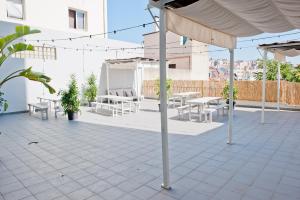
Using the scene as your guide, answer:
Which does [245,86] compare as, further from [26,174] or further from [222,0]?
[26,174]

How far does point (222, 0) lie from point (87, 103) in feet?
41.0

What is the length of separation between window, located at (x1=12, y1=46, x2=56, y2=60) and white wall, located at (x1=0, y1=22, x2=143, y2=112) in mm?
208

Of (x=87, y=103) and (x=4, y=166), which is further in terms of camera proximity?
(x=87, y=103)

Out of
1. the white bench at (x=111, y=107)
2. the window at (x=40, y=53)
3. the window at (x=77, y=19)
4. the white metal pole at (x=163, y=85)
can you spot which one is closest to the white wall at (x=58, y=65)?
the window at (x=40, y=53)

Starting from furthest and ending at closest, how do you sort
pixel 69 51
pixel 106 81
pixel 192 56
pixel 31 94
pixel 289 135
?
pixel 192 56, pixel 106 81, pixel 69 51, pixel 31 94, pixel 289 135

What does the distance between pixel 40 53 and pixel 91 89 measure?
342cm

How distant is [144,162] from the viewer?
15.5 ft

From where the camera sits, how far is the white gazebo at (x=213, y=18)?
310 cm

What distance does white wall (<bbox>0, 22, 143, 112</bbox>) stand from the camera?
10.9 meters

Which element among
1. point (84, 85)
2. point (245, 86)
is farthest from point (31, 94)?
point (245, 86)

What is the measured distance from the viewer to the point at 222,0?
9.85ft

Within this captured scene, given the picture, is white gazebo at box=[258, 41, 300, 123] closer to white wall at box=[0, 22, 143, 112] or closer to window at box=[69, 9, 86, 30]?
white wall at box=[0, 22, 143, 112]

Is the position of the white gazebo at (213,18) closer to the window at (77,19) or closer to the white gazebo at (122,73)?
the white gazebo at (122,73)

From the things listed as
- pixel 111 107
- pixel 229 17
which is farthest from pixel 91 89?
pixel 229 17
